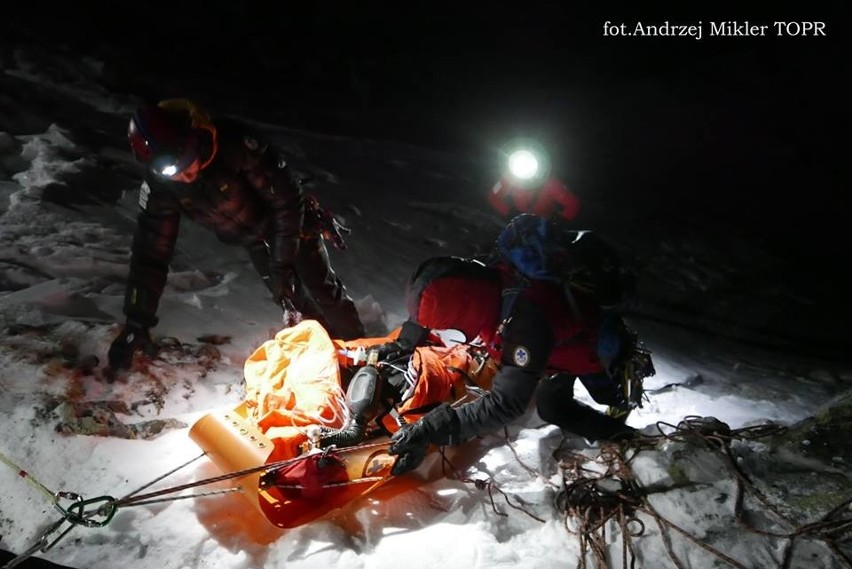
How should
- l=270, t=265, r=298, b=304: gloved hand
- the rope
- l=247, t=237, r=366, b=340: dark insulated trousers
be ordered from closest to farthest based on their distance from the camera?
the rope, l=270, t=265, r=298, b=304: gloved hand, l=247, t=237, r=366, b=340: dark insulated trousers

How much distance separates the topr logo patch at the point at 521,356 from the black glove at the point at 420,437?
39cm

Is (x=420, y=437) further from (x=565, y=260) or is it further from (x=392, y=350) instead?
(x=565, y=260)

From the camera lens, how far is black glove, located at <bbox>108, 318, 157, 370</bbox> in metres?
3.24

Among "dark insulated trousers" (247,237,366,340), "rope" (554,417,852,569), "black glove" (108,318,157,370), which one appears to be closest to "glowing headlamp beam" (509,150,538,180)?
"dark insulated trousers" (247,237,366,340)

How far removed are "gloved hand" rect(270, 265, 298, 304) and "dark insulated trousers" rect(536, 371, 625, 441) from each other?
1770 millimetres

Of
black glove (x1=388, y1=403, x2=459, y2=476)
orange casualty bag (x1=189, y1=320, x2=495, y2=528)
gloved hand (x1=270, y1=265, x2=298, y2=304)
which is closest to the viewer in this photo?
orange casualty bag (x1=189, y1=320, x2=495, y2=528)

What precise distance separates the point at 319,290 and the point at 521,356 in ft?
6.74

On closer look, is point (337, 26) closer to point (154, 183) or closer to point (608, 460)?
point (154, 183)

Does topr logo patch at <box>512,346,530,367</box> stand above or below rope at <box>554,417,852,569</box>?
above

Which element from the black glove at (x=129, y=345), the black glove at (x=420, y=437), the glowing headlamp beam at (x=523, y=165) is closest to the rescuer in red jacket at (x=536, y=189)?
the glowing headlamp beam at (x=523, y=165)

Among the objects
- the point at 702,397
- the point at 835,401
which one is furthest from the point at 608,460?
the point at 702,397

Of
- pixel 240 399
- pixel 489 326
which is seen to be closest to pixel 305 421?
pixel 240 399

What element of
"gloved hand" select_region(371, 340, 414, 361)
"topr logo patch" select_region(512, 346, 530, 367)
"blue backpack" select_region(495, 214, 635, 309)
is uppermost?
"blue backpack" select_region(495, 214, 635, 309)

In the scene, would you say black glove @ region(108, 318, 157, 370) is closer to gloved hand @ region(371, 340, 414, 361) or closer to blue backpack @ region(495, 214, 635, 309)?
gloved hand @ region(371, 340, 414, 361)
